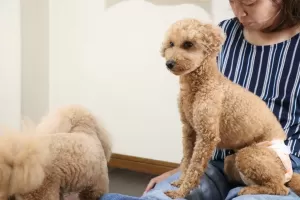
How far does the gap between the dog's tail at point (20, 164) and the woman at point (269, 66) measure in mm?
358

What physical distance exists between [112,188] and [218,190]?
0.90 meters

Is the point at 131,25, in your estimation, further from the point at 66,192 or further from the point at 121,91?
the point at 66,192

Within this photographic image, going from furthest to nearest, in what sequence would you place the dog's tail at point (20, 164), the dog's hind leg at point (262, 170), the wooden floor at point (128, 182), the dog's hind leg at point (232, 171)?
the wooden floor at point (128, 182)
the dog's hind leg at point (232, 171)
the dog's hind leg at point (262, 170)
the dog's tail at point (20, 164)

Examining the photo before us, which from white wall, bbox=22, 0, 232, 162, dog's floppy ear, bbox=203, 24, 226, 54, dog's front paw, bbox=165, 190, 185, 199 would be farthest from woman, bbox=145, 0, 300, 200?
white wall, bbox=22, 0, 232, 162

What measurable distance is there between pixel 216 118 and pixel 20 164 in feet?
1.32

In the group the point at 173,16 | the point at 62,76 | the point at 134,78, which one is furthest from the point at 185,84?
the point at 62,76

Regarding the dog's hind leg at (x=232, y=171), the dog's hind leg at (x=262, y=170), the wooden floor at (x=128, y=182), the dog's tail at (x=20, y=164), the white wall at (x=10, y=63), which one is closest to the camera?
the dog's tail at (x=20, y=164)

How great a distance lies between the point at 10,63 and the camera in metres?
1.99

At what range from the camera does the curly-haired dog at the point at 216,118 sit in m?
0.80

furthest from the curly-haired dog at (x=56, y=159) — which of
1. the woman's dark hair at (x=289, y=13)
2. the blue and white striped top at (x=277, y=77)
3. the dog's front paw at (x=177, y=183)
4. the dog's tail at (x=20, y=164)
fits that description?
the woman's dark hair at (x=289, y=13)

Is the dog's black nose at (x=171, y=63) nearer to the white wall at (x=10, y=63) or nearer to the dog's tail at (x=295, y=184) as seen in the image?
the dog's tail at (x=295, y=184)

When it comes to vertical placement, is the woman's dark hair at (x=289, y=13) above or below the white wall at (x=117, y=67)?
above

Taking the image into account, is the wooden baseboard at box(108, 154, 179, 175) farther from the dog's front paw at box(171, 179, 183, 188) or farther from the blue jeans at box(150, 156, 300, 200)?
the dog's front paw at box(171, 179, 183, 188)

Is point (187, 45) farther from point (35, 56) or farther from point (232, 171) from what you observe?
point (35, 56)
